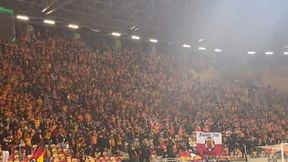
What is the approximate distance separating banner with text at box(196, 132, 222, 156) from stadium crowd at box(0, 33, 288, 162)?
2.28 metres

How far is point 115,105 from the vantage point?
74.5 ft

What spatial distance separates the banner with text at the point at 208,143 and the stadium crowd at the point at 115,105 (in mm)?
2276

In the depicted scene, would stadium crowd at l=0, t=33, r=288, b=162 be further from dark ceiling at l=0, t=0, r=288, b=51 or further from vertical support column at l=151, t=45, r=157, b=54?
dark ceiling at l=0, t=0, r=288, b=51

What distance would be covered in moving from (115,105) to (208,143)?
6487 mm

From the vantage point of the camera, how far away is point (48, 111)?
19125 mm

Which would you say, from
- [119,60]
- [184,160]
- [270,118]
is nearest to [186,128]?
[184,160]

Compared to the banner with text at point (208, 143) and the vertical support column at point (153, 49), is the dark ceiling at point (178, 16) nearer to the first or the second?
the vertical support column at point (153, 49)

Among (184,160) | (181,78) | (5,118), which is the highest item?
(181,78)

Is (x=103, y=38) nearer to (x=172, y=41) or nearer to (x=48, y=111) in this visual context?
(x=172, y=41)

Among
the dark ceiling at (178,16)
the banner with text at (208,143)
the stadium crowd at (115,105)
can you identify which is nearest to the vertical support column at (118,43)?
the stadium crowd at (115,105)

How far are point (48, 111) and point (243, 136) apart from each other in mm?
10862

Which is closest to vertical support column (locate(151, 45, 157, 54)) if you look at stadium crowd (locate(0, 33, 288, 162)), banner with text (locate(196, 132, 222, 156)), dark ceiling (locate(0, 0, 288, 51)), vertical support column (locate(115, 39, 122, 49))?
dark ceiling (locate(0, 0, 288, 51))

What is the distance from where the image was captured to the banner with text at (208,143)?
17.8 m

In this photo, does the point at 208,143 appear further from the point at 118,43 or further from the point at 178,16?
the point at 118,43
